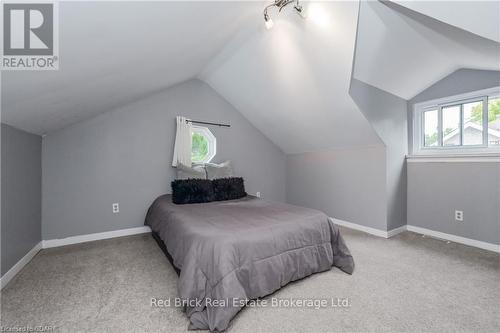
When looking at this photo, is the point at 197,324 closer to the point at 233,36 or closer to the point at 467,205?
the point at 233,36

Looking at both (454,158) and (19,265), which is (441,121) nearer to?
(454,158)

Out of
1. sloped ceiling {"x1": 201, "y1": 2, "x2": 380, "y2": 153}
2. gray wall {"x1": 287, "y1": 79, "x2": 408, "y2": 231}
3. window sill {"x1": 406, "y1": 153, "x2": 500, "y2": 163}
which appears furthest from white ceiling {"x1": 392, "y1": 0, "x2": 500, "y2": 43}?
window sill {"x1": 406, "y1": 153, "x2": 500, "y2": 163}

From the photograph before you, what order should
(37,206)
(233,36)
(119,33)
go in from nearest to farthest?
(119,33) < (233,36) < (37,206)

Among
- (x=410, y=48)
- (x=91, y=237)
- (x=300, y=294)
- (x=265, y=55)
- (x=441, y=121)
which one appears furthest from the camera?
(x=441, y=121)

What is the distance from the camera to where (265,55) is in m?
2.67

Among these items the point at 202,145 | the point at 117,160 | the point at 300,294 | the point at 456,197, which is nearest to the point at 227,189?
the point at 202,145

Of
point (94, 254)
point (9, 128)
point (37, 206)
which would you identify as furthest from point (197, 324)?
point (37, 206)

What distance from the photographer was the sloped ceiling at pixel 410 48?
6.33 ft

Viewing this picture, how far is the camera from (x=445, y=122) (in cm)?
301

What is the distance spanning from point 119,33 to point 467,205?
389 centimetres

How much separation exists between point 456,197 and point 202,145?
145 inches

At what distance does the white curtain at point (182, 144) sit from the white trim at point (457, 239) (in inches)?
136

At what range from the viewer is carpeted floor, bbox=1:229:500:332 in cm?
139

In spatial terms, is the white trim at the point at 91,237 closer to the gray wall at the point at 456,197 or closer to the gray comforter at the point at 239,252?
the gray comforter at the point at 239,252
